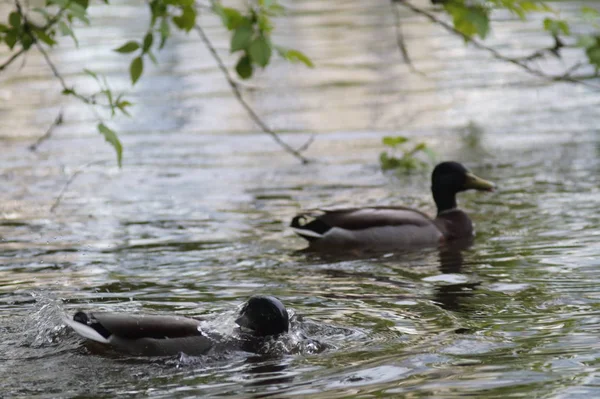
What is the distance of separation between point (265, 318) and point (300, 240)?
13.5ft

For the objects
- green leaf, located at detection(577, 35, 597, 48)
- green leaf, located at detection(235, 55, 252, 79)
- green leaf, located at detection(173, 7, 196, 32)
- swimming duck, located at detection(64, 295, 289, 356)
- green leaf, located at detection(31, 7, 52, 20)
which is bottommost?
swimming duck, located at detection(64, 295, 289, 356)

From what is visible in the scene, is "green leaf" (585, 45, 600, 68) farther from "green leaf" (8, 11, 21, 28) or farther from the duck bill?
"green leaf" (8, 11, 21, 28)

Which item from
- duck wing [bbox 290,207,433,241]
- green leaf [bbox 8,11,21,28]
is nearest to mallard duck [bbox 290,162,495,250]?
duck wing [bbox 290,207,433,241]

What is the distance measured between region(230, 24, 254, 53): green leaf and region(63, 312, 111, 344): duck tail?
2141 millimetres

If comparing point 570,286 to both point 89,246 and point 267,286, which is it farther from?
point 89,246

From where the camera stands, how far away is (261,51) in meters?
8.86

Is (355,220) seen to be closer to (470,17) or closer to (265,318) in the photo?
(470,17)

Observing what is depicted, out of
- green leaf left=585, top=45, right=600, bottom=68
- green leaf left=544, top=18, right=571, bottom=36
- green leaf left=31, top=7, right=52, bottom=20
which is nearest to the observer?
green leaf left=31, top=7, right=52, bottom=20

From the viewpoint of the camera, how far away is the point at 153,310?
9.18 m

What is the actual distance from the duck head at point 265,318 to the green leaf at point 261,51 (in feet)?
5.38

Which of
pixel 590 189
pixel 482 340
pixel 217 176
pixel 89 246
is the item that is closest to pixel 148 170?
pixel 217 176

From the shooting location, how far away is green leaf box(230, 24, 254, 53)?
893 cm

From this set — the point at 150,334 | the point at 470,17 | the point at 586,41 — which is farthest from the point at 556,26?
the point at 150,334

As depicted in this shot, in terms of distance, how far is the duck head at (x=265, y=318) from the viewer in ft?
26.6
